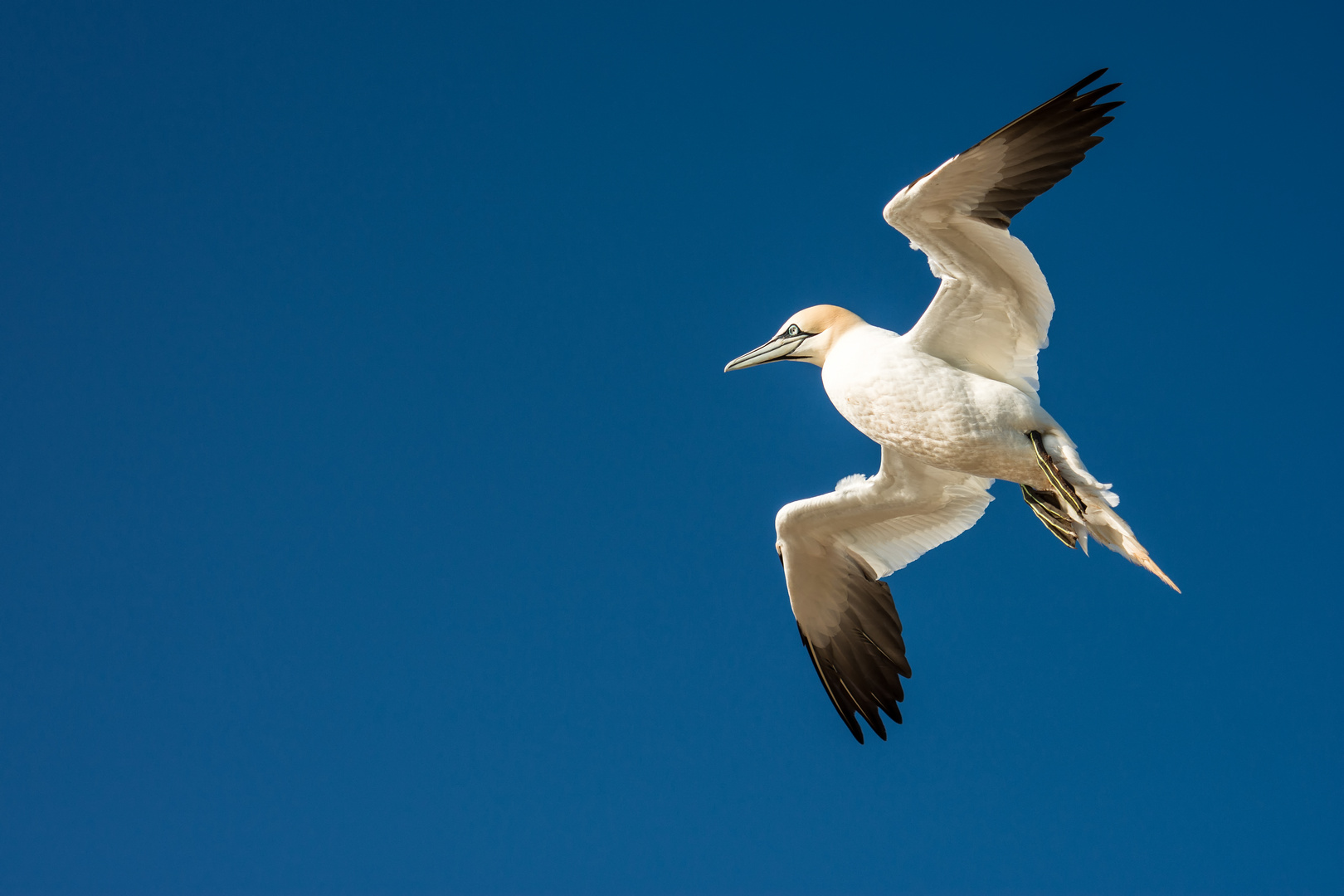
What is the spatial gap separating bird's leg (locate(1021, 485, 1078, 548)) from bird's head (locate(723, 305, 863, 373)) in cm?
193

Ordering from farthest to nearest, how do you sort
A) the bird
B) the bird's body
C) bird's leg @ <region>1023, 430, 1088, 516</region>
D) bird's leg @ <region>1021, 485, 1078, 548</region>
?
1. bird's leg @ <region>1021, 485, 1078, 548</region>
2. the bird's body
3. bird's leg @ <region>1023, 430, 1088, 516</region>
4. the bird

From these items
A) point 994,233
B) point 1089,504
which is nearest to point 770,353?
point 994,233

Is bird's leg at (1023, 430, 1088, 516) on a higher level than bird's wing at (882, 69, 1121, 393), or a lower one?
lower

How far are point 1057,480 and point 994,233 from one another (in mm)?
1824

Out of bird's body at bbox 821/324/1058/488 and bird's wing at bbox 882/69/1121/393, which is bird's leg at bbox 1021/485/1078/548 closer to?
bird's body at bbox 821/324/1058/488

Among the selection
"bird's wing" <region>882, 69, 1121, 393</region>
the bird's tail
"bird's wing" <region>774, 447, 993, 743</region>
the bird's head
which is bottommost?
the bird's tail

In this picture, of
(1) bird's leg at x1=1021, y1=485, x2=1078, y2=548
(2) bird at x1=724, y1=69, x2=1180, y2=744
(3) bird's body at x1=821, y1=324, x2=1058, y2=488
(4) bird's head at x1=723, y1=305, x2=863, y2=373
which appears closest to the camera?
(2) bird at x1=724, y1=69, x2=1180, y2=744

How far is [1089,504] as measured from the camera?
8453 millimetres

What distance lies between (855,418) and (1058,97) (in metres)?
2.69

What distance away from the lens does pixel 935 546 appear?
415 inches

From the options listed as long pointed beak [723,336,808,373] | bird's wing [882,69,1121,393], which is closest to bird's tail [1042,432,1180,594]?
bird's wing [882,69,1121,393]

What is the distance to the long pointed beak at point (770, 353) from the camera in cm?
992

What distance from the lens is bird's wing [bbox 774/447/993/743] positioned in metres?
10.3

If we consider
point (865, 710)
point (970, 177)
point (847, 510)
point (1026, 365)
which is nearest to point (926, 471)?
point (847, 510)
